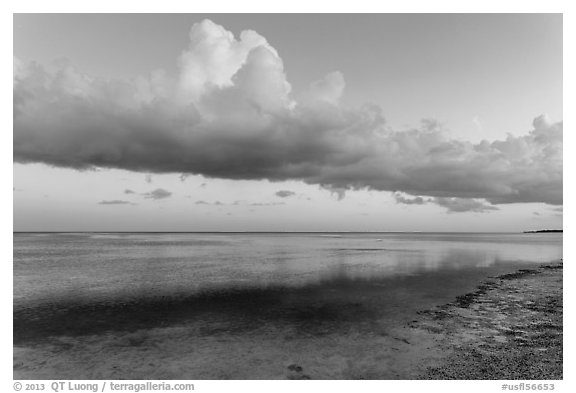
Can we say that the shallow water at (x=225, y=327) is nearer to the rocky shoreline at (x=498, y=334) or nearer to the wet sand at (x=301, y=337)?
the wet sand at (x=301, y=337)

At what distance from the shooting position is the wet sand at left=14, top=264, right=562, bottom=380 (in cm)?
1797

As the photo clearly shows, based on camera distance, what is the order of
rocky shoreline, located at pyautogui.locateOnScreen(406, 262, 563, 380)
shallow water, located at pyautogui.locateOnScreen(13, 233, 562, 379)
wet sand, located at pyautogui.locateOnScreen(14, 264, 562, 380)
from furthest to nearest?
shallow water, located at pyautogui.locateOnScreen(13, 233, 562, 379)
wet sand, located at pyautogui.locateOnScreen(14, 264, 562, 380)
rocky shoreline, located at pyautogui.locateOnScreen(406, 262, 563, 380)

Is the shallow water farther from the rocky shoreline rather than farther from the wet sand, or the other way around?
the rocky shoreline

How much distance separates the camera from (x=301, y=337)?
22.8 meters

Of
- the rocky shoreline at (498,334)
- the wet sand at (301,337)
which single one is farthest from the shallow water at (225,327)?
the rocky shoreline at (498,334)

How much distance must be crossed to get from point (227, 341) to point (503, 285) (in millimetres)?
35403

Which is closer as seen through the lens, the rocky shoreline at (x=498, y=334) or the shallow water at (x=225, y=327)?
the rocky shoreline at (x=498, y=334)

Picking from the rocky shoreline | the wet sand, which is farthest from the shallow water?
the rocky shoreline

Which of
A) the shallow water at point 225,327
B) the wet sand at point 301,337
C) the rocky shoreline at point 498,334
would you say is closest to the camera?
the rocky shoreline at point 498,334

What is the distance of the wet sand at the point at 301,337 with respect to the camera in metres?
18.0

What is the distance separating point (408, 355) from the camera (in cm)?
1927

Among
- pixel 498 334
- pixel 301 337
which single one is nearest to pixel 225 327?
pixel 301 337

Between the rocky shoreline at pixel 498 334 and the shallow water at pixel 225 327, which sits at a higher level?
the rocky shoreline at pixel 498 334
